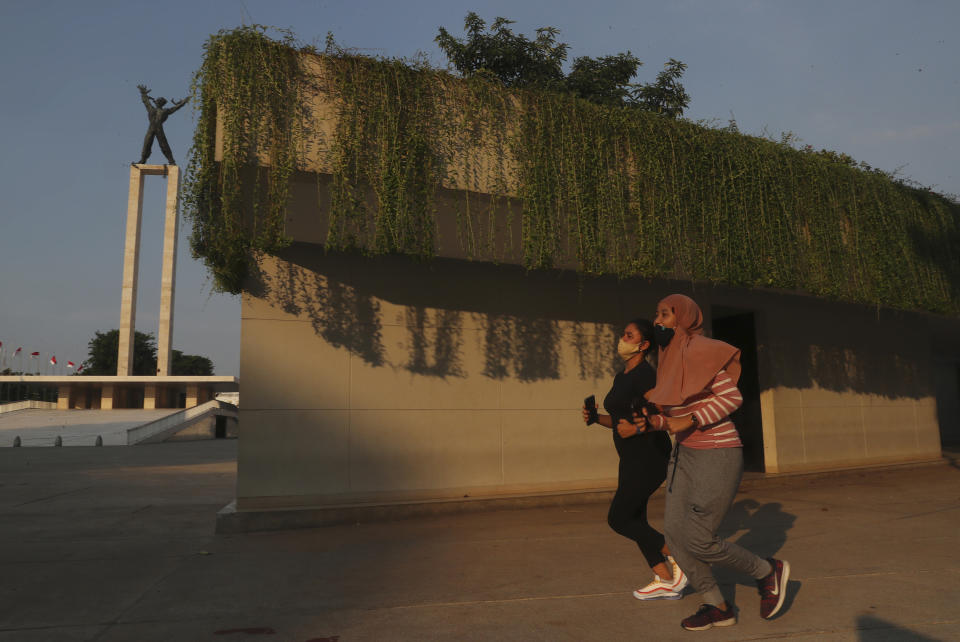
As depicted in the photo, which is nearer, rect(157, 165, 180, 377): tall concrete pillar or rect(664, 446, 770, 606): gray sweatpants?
rect(664, 446, 770, 606): gray sweatpants

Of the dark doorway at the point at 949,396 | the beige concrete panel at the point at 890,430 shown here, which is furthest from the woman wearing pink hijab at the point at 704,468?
the dark doorway at the point at 949,396

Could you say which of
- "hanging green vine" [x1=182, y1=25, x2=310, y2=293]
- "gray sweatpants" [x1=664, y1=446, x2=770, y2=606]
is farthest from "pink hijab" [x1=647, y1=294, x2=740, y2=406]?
"hanging green vine" [x1=182, y1=25, x2=310, y2=293]

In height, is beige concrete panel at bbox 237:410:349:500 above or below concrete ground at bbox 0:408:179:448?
above

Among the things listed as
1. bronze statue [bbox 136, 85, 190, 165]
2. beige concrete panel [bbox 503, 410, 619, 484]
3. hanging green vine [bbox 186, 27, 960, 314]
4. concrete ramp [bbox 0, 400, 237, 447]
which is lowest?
concrete ramp [bbox 0, 400, 237, 447]

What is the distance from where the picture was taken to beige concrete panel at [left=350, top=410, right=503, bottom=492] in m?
7.47

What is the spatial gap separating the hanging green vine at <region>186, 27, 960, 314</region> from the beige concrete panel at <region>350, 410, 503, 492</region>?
79.5 inches

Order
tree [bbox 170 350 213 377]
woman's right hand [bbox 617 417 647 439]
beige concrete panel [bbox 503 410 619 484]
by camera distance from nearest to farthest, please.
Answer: woman's right hand [bbox 617 417 647 439] < beige concrete panel [bbox 503 410 619 484] < tree [bbox 170 350 213 377]

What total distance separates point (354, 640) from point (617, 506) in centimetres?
169

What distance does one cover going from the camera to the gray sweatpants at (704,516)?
3268mm

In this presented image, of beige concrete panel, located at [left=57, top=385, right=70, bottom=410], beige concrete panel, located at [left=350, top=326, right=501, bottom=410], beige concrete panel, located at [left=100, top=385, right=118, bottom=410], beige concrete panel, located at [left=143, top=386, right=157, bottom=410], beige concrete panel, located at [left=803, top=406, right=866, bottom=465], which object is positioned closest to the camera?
beige concrete panel, located at [left=350, top=326, right=501, bottom=410]

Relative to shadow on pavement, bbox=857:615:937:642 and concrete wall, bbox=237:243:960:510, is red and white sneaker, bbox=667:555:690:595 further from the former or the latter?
concrete wall, bbox=237:243:960:510

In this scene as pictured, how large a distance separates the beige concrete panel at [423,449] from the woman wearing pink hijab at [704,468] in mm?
4585

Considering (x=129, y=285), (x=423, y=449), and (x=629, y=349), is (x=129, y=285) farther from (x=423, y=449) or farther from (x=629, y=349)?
(x=629, y=349)

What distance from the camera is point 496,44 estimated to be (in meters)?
15.1
